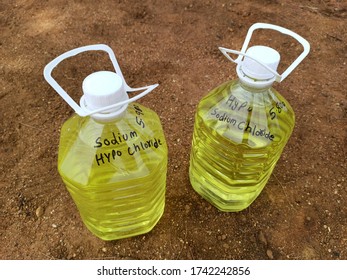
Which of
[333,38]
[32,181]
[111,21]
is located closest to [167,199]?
[32,181]

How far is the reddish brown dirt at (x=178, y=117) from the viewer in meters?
1.33

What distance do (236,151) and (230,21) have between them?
3.98 feet

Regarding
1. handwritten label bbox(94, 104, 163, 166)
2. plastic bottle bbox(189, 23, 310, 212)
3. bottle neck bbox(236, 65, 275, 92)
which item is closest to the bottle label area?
plastic bottle bbox(189, 23, 310, 212)

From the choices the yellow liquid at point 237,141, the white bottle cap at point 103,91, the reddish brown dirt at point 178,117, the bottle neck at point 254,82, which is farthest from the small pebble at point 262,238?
the white bottle cap at point 103,91

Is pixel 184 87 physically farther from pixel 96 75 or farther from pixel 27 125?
pixel 96 75

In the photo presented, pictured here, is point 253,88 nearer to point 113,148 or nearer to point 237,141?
point 237,141

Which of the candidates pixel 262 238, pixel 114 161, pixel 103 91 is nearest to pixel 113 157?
pixel 114 161

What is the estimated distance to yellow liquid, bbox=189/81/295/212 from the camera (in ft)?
3.50

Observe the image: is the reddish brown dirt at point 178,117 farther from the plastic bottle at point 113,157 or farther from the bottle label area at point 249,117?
the bottle label area at point 249,117

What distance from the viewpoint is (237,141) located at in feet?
3.70

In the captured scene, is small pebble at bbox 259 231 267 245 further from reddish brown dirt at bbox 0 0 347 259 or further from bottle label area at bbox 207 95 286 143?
bottle label area at bbox 207 95 286 143

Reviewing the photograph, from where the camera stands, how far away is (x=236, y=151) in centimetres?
117

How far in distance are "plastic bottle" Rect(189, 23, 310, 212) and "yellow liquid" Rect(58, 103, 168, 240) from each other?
0.64ft

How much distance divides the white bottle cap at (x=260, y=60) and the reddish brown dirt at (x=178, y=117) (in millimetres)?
669
